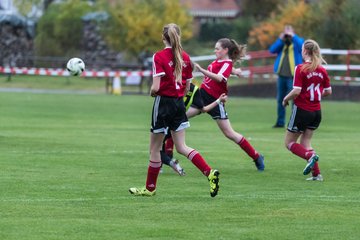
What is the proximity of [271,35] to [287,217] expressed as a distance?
3731 centimetres

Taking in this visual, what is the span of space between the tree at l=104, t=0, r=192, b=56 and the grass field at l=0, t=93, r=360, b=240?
2545cm

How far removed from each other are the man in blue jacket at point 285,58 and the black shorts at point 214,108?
865 centimetres

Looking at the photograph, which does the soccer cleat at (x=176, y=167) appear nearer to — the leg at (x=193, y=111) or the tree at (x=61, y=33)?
the leg at (x=193, y=111)

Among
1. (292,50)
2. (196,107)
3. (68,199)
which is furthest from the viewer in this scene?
(292,50)

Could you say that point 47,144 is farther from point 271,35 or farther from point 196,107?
point 271,35

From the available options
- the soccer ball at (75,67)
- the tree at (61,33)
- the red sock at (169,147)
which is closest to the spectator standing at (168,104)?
the red sock at (169,147)

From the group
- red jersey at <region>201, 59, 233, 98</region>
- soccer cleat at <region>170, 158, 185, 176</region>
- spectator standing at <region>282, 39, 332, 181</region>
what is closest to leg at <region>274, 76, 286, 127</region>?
red jersey at <region>201, 59, 233, 98</region>

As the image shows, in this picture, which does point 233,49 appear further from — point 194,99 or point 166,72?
point 166,72

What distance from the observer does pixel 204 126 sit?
24.9 metres

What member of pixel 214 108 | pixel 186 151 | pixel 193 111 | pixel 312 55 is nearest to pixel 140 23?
pixel 193 111

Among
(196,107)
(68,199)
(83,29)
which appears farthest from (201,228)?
(83,29)

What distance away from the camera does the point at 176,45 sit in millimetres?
11727

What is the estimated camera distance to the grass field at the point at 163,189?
383 inches

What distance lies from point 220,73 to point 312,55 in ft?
4.61
